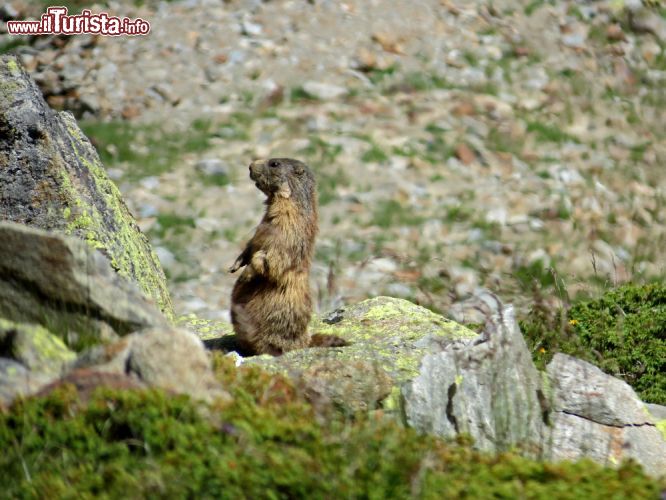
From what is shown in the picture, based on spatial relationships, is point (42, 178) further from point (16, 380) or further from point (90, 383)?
point (90, 383)

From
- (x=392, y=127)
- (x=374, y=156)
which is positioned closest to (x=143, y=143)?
(x=374, y=156)

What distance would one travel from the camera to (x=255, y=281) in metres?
8.49

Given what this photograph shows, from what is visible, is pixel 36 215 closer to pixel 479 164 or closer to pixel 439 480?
pixel 439 480

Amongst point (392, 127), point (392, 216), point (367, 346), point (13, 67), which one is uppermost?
point (13, 67)

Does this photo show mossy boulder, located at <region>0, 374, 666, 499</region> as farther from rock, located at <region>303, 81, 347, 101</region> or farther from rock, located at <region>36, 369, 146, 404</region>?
rock, located at <region>303, 81, 347, 101</region>

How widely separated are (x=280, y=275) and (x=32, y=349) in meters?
2.94

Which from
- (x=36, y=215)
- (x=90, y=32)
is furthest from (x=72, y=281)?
(x=90, y=32)

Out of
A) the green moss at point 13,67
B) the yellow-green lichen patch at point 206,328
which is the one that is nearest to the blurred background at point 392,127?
the yellow-green lichen patch at point 206,328

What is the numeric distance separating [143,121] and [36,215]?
362 inches

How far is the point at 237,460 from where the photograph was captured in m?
4.77

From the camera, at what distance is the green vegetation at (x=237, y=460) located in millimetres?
4625

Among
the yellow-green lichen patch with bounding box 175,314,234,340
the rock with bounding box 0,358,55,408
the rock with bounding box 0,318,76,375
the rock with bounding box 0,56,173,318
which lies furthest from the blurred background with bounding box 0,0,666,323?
the rock with bounding box 0,358,55,408

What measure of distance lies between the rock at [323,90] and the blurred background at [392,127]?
0.03 metres

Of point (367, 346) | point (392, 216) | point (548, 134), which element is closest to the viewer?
point (367, 346)
